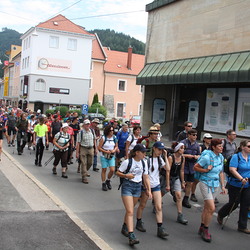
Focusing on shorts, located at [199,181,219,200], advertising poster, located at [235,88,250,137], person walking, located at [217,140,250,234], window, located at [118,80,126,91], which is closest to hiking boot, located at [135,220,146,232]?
shorts, located at [199,181,219,200]

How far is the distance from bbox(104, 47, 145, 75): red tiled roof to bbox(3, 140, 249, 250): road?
154 feet

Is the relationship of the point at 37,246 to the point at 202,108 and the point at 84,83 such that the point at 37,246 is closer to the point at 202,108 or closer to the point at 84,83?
the point at 202,108

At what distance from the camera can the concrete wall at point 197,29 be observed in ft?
45.9

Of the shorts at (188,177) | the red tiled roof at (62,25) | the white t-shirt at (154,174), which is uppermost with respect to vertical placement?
the red tiled roof at (62,25)

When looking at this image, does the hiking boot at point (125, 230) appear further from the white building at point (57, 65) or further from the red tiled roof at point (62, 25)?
the red tiled roof at point (62, 25)

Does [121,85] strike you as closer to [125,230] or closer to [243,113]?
[243,113]

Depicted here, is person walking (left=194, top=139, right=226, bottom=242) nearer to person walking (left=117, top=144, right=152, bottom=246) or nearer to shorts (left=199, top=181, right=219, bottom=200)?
shorts (left=199, top=181, right=219, bottom=200)

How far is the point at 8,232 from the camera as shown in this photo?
5.16 metres

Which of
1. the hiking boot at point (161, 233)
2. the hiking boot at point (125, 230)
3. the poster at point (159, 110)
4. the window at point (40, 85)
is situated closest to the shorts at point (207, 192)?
the hiking boot at point (161, 233)

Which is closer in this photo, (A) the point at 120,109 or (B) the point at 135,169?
(B) the point at 135,169

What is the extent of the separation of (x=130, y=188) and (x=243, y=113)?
10.4 m

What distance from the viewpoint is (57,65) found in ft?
160

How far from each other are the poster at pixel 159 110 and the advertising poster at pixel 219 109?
13.9 feet

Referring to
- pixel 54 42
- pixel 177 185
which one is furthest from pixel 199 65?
pixel 54 42
